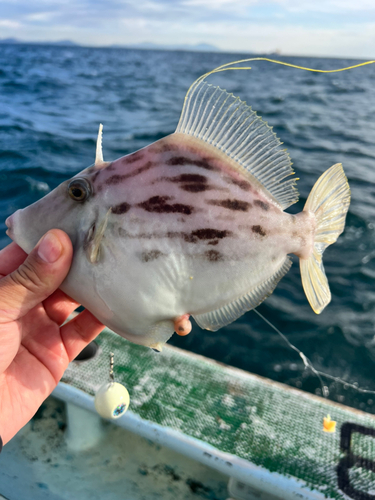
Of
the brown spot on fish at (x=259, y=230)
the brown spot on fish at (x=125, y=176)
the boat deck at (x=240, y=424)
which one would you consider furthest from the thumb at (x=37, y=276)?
the boat deck at (x=240, y=424)

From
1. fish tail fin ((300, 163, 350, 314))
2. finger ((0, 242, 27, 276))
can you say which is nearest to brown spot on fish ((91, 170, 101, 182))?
fish tail fin ((300, 163, 350, 314))

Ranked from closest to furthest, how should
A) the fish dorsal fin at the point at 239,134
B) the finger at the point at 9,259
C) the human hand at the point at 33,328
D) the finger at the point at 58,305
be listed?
the fish dorsal fin at the point at 239,134 < the human hand at the point at 33,328 < the finger at the point at 9,259 < the finger at the point at 58,305

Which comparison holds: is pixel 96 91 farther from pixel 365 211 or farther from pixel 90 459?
pixel 90 459

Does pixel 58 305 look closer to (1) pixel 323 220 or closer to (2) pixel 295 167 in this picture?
(1) pixel 323 220

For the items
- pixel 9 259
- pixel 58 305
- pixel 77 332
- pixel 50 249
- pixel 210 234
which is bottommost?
pixel 77 332

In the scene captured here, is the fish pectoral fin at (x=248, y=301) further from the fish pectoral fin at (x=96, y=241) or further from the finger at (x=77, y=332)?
the finger at (x=77, y=332)

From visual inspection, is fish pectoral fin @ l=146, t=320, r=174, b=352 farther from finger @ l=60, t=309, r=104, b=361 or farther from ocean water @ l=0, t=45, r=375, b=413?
ocean water @ l=0, t=45, r=375, b=413

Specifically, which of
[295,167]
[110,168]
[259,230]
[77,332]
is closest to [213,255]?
[259,230]

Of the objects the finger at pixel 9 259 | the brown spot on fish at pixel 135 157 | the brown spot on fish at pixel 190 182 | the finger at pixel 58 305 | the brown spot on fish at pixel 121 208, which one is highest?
the brown spot on fish at pixel 135 157
